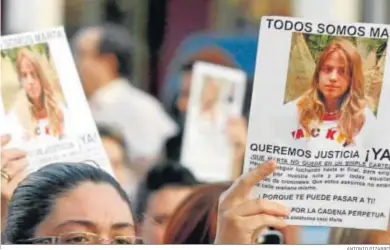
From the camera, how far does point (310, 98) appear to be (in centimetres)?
251

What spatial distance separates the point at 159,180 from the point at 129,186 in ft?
0.31

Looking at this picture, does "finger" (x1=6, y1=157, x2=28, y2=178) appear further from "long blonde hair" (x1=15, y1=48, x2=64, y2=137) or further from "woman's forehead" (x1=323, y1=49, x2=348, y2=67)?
"woman's forehead" (x1=323, y1=49, x2=348, y2=67)

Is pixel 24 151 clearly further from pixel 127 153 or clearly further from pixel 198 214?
pixel 198 214

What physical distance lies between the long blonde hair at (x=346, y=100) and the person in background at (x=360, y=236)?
28 cm

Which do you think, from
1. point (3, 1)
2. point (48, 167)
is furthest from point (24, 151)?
point (3, 1)

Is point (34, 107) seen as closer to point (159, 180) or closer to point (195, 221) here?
point (159, 180)

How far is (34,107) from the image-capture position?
248cm

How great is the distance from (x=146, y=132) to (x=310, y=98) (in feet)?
1.67

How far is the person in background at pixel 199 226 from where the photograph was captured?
8.32 feet

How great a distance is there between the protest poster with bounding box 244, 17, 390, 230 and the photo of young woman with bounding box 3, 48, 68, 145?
590 mm

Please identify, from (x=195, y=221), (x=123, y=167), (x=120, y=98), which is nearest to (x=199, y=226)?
(x=195, y=221)

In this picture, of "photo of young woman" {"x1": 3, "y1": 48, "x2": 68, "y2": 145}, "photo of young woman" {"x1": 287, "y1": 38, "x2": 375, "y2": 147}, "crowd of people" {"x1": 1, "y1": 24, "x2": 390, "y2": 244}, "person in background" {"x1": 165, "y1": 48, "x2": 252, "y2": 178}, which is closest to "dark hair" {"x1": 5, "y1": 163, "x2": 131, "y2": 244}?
"crowd of people" {"x1": 1, "y1": 24, "x2": 390, "y2": 244}

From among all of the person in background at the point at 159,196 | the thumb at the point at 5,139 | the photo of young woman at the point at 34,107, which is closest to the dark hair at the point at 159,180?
the person in background at the point at 159,196

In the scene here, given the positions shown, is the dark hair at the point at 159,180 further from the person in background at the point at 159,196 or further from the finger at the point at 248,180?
the finger at the point at 248,180
